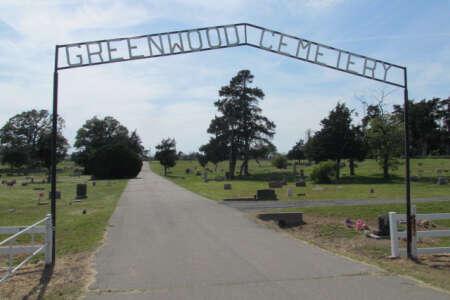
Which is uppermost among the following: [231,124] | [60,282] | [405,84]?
[231,124]

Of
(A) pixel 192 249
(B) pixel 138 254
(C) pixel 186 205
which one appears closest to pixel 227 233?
(A) pixel 192 249

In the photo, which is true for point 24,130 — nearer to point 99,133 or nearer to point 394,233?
point 99,133

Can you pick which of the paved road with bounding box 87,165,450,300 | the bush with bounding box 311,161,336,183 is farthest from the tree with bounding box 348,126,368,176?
the paved road with bounding box 87,165,450,300

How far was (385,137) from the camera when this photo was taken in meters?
49.5

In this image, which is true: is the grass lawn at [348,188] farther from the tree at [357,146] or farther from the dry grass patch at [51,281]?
the dry grass patch at [51,281]

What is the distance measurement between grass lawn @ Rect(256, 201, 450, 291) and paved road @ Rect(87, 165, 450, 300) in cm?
71

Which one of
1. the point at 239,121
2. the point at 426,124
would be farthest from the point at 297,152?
the point at 239,121

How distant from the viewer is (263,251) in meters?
11.5

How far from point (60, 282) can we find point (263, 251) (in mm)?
4640

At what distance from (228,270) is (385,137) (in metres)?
43.3

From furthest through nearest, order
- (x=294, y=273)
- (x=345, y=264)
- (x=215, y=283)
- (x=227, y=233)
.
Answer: (x=227, y=233)
(x=345, y=264)
(x=294, y=273)
(x=215, y=283)

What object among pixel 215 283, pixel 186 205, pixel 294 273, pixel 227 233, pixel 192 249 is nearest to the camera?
pixel 215 283

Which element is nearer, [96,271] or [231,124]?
[96,271]

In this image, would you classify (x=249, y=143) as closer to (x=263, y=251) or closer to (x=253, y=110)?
(x=253, y=110)
